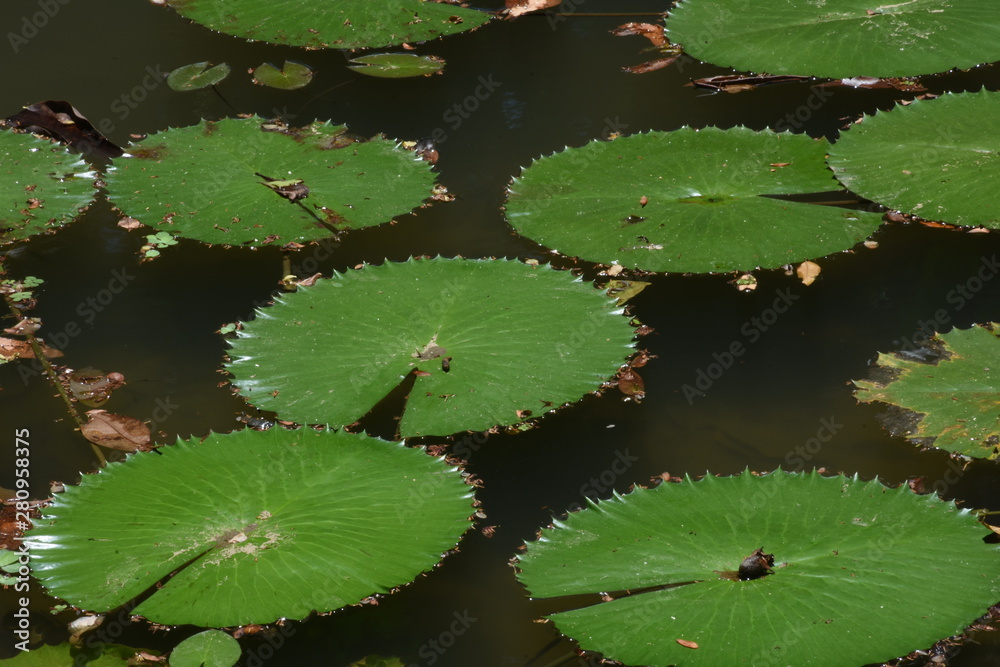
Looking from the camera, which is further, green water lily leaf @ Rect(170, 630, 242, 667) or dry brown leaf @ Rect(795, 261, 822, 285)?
dry brown leaf @ Rect(795, 261, 822, 285)

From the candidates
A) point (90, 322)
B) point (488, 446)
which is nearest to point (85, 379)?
point (90, 322)

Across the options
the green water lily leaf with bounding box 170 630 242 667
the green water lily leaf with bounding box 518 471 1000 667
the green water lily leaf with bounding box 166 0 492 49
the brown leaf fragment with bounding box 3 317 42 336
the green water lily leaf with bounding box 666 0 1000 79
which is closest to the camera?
the green water lily leaf with bounding box 518 471 1000 667

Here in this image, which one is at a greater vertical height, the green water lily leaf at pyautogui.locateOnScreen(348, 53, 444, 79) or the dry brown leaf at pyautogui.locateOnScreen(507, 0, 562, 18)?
the dry brown leaf at pyautogui.locateOnScreen(507, 0, 562, 18)

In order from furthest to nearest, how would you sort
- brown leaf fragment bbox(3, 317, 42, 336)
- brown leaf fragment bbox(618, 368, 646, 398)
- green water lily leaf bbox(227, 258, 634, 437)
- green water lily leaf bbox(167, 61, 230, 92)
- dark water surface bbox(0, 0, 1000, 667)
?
green water lily leaf bbox(167, 61, 230, 92) → brown leaf fragment bbox(3, 317, 42, 336) → brown leaf fragment bbox(618, 368, 646, 398) → green water lily leaf bbox(227, 258, 634, 437) → dark water surface bbox(0, 0, 1000, 667)

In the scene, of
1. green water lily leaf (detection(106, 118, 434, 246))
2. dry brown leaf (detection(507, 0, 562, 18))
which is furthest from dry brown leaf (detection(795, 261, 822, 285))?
dry brown leaf (detection(507, 0, 562, 18))

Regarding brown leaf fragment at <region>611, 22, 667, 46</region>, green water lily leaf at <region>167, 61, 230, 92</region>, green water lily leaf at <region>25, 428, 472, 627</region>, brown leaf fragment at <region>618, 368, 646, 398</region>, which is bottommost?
brown leaf fragment at <region>618, 368, 646, 398</region>

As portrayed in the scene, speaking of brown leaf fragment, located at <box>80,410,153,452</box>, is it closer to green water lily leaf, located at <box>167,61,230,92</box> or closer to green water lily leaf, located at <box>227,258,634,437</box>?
green water lily leaf, located at <box>227,258,634,437</box>

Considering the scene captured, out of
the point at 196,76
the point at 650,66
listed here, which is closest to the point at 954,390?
the point at 650,66

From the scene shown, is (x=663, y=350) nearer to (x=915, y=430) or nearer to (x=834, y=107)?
(x=915, y=430)
